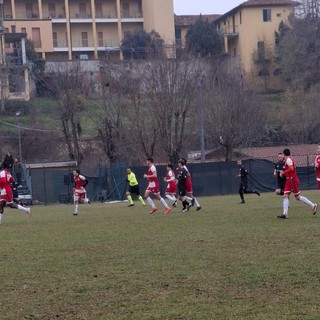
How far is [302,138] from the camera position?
66125 mm

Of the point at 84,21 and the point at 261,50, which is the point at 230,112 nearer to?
the point at 261,50

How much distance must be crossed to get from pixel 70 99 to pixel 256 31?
120ft

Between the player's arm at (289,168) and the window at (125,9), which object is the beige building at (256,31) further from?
the player's arm at (289,168)

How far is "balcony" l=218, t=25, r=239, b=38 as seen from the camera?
9112cm

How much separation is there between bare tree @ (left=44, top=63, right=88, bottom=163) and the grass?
3988 centimetres

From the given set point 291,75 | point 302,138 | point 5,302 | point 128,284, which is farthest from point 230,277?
point 291,75

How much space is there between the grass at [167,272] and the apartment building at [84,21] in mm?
70357

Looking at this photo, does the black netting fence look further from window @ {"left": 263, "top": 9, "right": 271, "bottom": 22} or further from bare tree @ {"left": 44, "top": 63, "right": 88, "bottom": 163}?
window @ {"left": 263, "top": 9, "right": 271, "bottom": 22}

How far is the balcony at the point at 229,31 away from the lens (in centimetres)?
9112

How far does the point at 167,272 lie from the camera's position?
469 inches

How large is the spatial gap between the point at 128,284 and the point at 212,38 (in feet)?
249

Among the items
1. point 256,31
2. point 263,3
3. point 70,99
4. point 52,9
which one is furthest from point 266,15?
point 70,99

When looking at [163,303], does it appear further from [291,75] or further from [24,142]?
[291,75]

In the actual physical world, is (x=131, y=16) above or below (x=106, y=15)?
below
